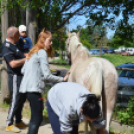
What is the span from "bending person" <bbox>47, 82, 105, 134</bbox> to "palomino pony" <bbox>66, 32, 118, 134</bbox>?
0.53 metres

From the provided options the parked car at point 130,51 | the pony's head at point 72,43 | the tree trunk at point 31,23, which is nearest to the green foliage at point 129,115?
the parked car at point 130,51

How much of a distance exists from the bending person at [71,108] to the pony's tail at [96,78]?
470 mm

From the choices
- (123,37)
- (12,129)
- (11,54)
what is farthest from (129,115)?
(11,54)

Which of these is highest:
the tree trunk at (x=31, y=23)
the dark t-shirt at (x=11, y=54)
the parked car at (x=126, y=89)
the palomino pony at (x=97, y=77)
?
the tree trunk at (x=31, y=23)

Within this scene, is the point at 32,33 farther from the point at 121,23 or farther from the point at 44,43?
the point at 44,43

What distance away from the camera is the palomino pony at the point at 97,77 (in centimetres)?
307

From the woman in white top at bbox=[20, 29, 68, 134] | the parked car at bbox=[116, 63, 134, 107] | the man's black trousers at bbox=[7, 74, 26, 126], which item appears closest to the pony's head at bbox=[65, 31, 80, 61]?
the woman in white top at bbox=[20, 29, 68, 134]

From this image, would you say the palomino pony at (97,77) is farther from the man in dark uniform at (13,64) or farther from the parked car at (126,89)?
the parked car at (126,89)

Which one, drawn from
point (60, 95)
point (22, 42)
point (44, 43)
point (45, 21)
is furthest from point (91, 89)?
point (45, 21)

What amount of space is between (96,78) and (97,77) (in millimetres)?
19

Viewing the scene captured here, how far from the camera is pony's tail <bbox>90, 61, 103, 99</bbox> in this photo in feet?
9.82

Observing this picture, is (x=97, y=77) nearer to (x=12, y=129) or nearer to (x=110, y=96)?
(x=110, y=96)

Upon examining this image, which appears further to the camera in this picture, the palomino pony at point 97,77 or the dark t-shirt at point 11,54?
the dark t-shirt at point 11,54

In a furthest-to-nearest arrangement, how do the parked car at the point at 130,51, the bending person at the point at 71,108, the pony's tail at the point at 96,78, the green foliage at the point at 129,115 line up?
the parked car at the point at 130,51
the green foliage at the point at 129,115
the pony's tail at the point at 96,78
the bending person at the point at 71,108
